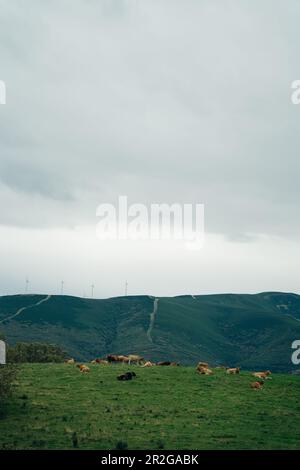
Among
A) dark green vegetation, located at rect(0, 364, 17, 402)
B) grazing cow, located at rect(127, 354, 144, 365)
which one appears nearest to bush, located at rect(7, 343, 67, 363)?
grazing cow, located at rect(127, 354, 144, 365)

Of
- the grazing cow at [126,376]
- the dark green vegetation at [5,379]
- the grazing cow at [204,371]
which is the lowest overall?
the grazing cow at [204,371]

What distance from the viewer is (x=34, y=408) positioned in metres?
33.2

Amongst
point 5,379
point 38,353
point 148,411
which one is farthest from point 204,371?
point 38,353

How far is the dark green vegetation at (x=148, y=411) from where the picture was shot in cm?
2583

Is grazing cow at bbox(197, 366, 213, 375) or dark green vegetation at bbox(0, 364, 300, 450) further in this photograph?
grazing cow at bbox(197, 366, 213, 375)

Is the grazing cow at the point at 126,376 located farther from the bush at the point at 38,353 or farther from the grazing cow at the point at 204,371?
the bush at the point at 38,353

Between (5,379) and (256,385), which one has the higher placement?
(5,379)

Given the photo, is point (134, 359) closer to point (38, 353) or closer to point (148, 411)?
point (38, 353)

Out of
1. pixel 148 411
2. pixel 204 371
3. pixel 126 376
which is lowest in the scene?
pixel 148 411

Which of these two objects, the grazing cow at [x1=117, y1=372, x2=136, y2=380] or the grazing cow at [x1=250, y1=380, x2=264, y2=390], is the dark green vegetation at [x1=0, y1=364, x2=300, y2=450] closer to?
the grazing cow at [x1=250, y1=380, x2=264, y2=390]

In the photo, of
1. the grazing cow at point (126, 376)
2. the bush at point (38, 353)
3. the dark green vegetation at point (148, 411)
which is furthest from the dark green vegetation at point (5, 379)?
the bush at point (38, 353)

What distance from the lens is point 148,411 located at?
3275 centimetres

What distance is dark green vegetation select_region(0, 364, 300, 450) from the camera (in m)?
25.8
